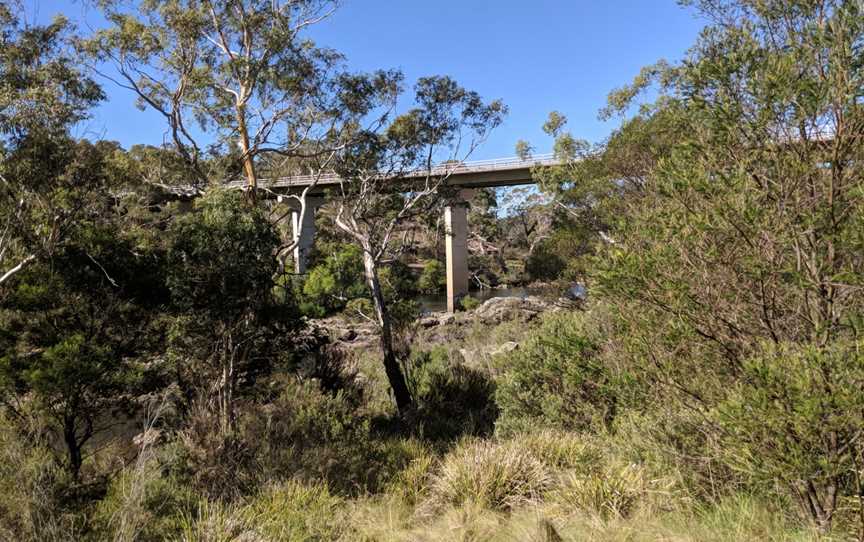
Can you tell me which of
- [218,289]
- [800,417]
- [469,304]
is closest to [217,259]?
[218,289]

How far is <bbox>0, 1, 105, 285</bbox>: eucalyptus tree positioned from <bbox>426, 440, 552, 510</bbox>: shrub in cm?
533

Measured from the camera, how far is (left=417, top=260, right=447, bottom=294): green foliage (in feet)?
115

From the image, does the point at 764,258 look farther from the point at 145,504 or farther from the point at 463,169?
the point at 463,169

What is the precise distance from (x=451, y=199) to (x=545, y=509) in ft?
37.6

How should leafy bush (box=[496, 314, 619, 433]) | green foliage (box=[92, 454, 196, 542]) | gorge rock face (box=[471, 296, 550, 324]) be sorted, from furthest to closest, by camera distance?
1. gorge rock face (box=[471, 296, 550, 324])
2. leafy bush (box=[496, 314, 619, 433])
3. green foliage (box=[92, 454, 196, 542])

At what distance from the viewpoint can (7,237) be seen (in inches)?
252

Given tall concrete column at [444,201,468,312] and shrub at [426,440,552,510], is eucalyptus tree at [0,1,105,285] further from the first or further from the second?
tall concrete column at [444,201,468,312]

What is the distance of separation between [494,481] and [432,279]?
30.5 m

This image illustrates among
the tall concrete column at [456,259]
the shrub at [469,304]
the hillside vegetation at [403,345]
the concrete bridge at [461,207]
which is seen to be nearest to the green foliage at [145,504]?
the hillside vegetation at [403,345]

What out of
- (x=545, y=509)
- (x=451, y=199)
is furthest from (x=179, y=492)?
(x=451, y=199)

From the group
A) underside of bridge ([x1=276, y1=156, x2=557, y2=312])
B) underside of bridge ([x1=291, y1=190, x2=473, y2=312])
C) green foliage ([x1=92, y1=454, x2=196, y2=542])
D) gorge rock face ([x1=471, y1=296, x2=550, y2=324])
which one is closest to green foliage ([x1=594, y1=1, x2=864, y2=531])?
green foliage ([x1=92, y1=454, x2=196, y2=542])

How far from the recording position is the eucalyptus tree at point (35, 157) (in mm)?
6363

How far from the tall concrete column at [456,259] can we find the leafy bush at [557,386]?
70.5 feet

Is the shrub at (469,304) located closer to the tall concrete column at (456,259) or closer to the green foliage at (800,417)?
the tall concrete column at (456,259)
